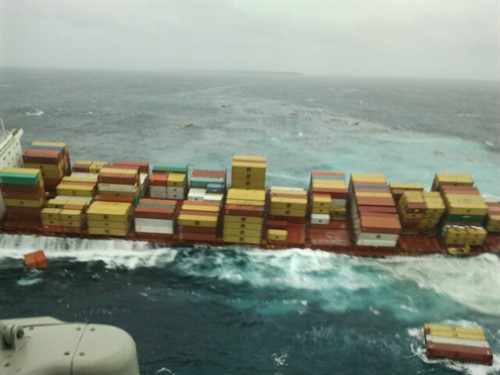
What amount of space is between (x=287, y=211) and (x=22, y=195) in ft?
121

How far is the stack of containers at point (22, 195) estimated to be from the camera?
5247 centimetres

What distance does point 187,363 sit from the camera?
37375mm

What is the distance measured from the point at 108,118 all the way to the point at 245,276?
117870mm

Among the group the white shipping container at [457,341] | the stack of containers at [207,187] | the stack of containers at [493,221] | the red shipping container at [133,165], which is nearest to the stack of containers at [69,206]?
the red shipping container at [133,165]

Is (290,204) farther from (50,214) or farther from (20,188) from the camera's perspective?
(20,188)

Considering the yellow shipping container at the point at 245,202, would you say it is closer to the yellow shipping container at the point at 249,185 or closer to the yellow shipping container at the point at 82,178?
the yellow shipping container at the point at 249,185

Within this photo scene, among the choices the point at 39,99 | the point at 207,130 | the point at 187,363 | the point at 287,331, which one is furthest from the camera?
the point at 39,99

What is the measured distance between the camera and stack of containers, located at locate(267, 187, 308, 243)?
2253 inches

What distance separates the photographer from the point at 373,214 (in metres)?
54.7

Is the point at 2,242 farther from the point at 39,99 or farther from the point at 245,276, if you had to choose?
the point at 39,99

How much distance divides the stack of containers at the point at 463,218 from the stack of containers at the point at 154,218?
3842cm

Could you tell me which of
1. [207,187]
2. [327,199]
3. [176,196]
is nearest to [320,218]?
[327,199]

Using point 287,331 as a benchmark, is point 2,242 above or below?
above

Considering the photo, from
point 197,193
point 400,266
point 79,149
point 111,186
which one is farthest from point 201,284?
point 79,149
